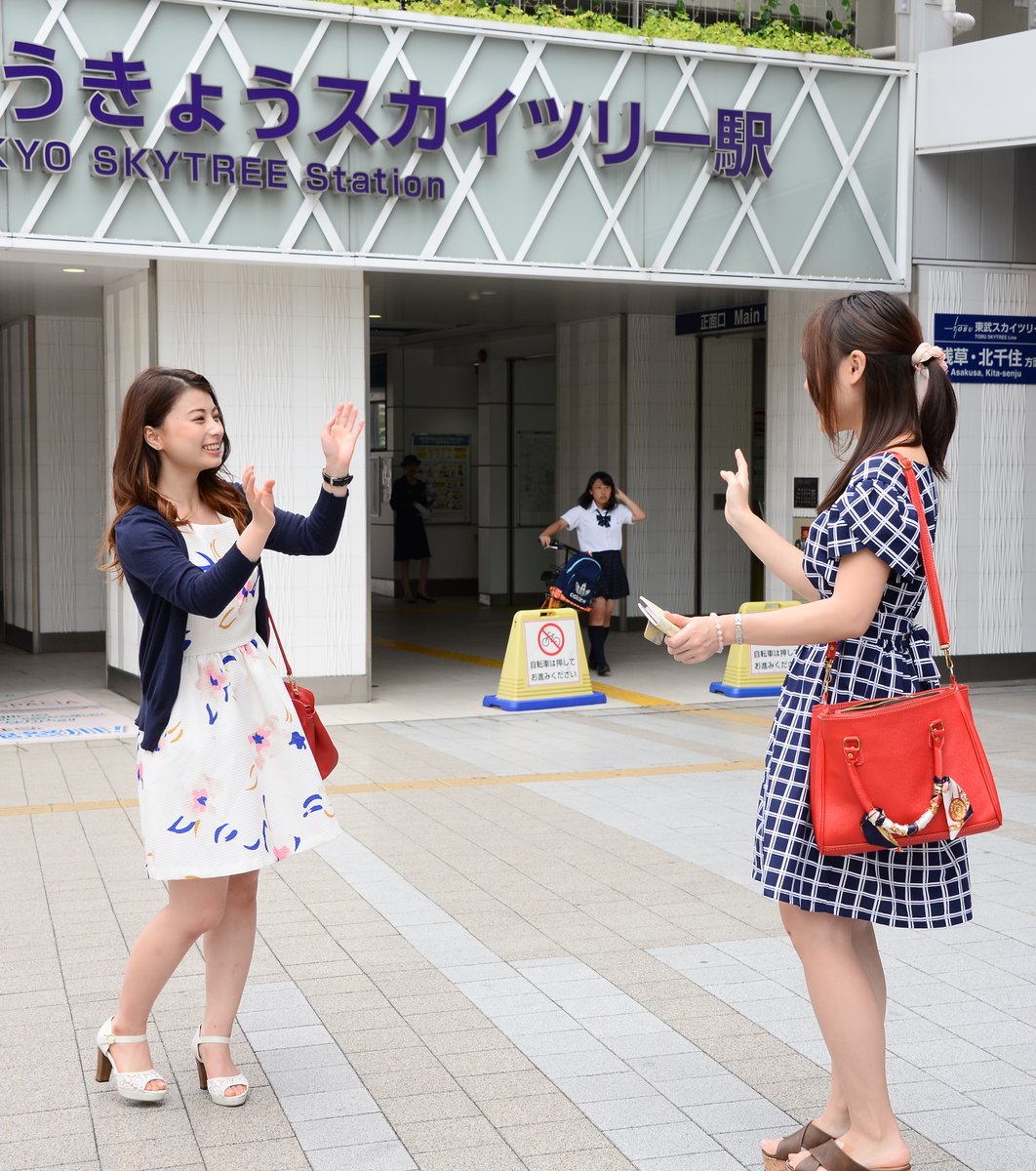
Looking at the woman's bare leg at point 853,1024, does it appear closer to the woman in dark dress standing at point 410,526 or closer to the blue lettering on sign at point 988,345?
the blue lettering on sign at point 988,345

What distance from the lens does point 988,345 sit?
38.7 ft

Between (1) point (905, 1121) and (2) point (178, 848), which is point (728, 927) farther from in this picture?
(2) point (178, 848)

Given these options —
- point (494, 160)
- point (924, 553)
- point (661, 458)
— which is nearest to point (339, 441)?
point (924, 553)

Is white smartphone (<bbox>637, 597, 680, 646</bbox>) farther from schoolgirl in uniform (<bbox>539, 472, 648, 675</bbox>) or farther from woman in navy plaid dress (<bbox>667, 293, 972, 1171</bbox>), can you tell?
schoolgirl in uniform (<bbox>539, 472, 648, 675</bbox>)

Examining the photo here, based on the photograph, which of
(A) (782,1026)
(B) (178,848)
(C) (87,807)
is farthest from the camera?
(C) (87,807)

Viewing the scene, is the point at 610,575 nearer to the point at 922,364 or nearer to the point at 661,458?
the point at 661,458

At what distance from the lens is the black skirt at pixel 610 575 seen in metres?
12.0

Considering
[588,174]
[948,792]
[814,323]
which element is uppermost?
[588,174]

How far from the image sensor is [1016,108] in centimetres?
1066

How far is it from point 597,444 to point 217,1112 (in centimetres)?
1286

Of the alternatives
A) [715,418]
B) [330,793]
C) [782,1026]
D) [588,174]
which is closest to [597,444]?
[715,418]

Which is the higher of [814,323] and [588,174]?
[588,174]

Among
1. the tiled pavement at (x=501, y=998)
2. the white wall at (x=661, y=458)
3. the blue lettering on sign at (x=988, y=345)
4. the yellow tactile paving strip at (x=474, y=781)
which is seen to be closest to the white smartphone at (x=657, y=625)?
the tiled pavement at (x=501, y=998)

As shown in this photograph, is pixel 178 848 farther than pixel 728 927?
No
